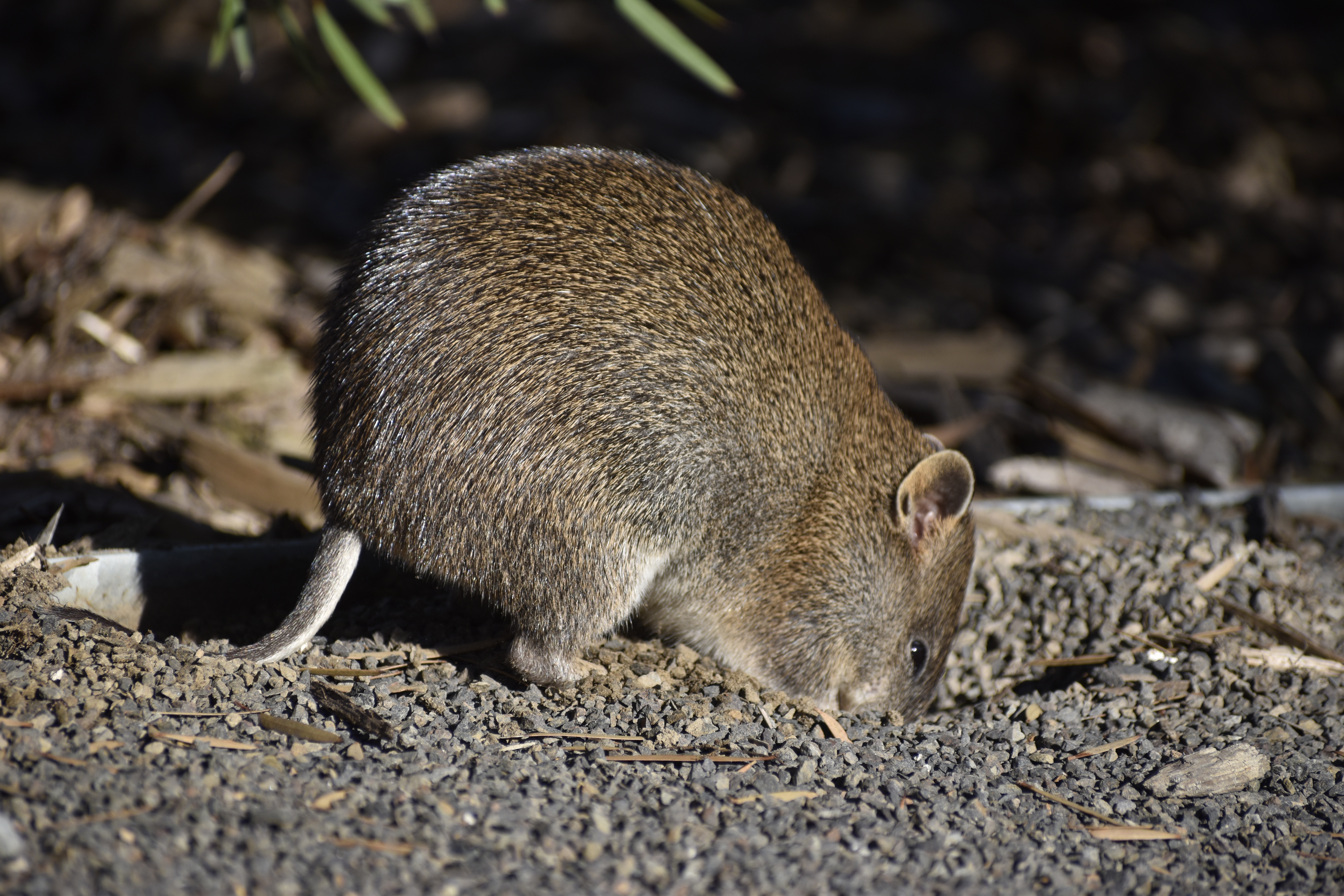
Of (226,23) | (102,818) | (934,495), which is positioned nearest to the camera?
(102,818)

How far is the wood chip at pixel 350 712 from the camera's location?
9.70 feet

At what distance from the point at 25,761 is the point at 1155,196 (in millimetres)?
8327

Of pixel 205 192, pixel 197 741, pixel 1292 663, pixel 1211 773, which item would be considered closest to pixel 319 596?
pixel 197 741

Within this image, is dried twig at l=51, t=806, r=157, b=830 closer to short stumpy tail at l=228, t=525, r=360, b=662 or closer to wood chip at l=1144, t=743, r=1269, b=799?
short stumpy tail at l=228, t=525, r=360, b=662

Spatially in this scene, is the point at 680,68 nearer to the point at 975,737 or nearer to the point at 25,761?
the point at 975,737

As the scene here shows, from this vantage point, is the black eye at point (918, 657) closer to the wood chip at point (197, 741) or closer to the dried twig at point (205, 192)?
the wood chip at point (197, 741)

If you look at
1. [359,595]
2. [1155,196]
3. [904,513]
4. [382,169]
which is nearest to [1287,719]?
[904,513]

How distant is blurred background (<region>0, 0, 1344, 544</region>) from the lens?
5195 mm

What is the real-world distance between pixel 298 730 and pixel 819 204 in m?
6.29

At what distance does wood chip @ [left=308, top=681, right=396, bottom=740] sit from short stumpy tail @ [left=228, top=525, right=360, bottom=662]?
6.9 inches

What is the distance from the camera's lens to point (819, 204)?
833 cm

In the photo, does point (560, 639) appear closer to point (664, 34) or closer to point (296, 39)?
point (664, 34)

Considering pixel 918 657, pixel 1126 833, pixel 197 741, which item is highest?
pixel 197 741

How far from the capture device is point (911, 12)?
1021 centimetres
